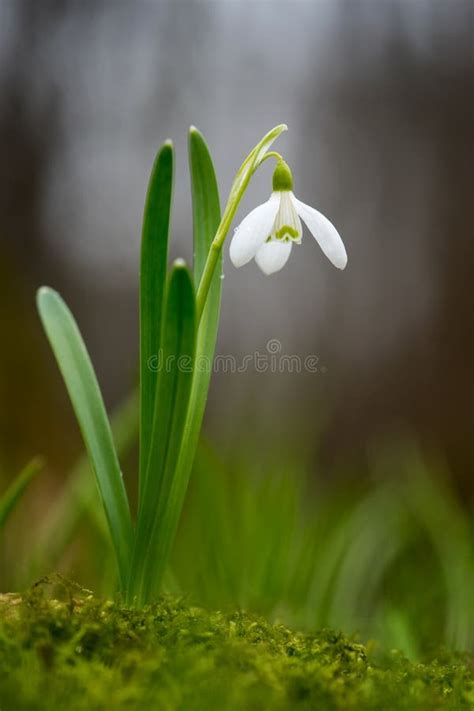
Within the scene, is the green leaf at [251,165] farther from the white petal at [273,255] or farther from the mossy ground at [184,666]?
the mossy ground at [184,666]

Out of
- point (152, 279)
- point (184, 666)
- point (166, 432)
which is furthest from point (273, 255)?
point (184, 666)

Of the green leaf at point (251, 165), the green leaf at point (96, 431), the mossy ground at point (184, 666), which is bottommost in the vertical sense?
the mossy ground at point (184, 666)

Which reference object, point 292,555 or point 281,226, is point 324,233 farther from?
point 292,555

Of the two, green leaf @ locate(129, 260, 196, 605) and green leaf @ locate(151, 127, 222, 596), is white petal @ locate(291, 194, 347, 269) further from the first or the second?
green leaf @ locate(129, 260, 196, 605)

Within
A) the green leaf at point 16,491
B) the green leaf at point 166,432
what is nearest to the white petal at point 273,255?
the green leaf at point 166,432

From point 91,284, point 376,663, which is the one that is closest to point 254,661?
point 376,663
